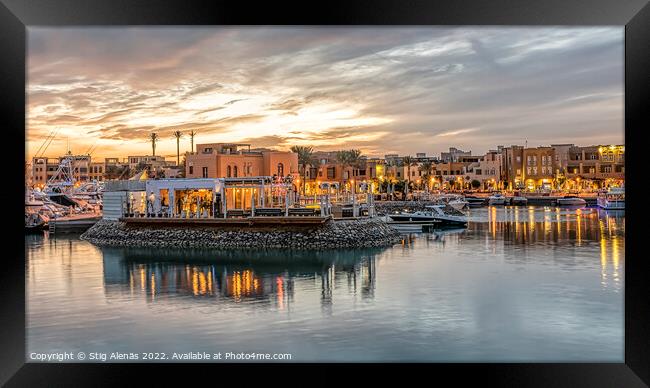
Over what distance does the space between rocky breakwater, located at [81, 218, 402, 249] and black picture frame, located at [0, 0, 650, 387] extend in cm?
1271

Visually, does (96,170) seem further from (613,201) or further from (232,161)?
(613,201)

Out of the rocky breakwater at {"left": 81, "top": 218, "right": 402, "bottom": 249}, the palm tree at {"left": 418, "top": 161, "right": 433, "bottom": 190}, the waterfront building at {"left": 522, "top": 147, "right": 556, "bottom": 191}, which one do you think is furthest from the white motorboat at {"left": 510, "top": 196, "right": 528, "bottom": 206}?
the rocky breakwater at {"left": 81, "top": 218, "right": 402, "bottom": 249}

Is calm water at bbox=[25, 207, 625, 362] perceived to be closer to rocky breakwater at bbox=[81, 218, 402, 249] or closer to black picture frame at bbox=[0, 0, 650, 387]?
rocky breakwater at bbox=[81, 218, 402, 249]

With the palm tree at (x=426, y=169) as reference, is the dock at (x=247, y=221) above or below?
below

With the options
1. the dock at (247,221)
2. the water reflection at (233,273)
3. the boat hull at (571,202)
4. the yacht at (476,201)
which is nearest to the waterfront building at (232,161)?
the dock at (247,221)

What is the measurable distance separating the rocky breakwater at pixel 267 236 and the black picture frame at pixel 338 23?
1271cm

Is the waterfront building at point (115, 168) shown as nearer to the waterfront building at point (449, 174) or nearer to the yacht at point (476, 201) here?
the yacht at point (476, 201)

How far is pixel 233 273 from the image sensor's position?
592 inches

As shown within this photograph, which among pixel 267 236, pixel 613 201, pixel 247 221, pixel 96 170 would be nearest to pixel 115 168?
pixel 96 170

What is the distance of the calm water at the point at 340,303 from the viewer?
27.8 ft

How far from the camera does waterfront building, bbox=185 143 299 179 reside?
28734mm

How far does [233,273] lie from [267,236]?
4.01 m
